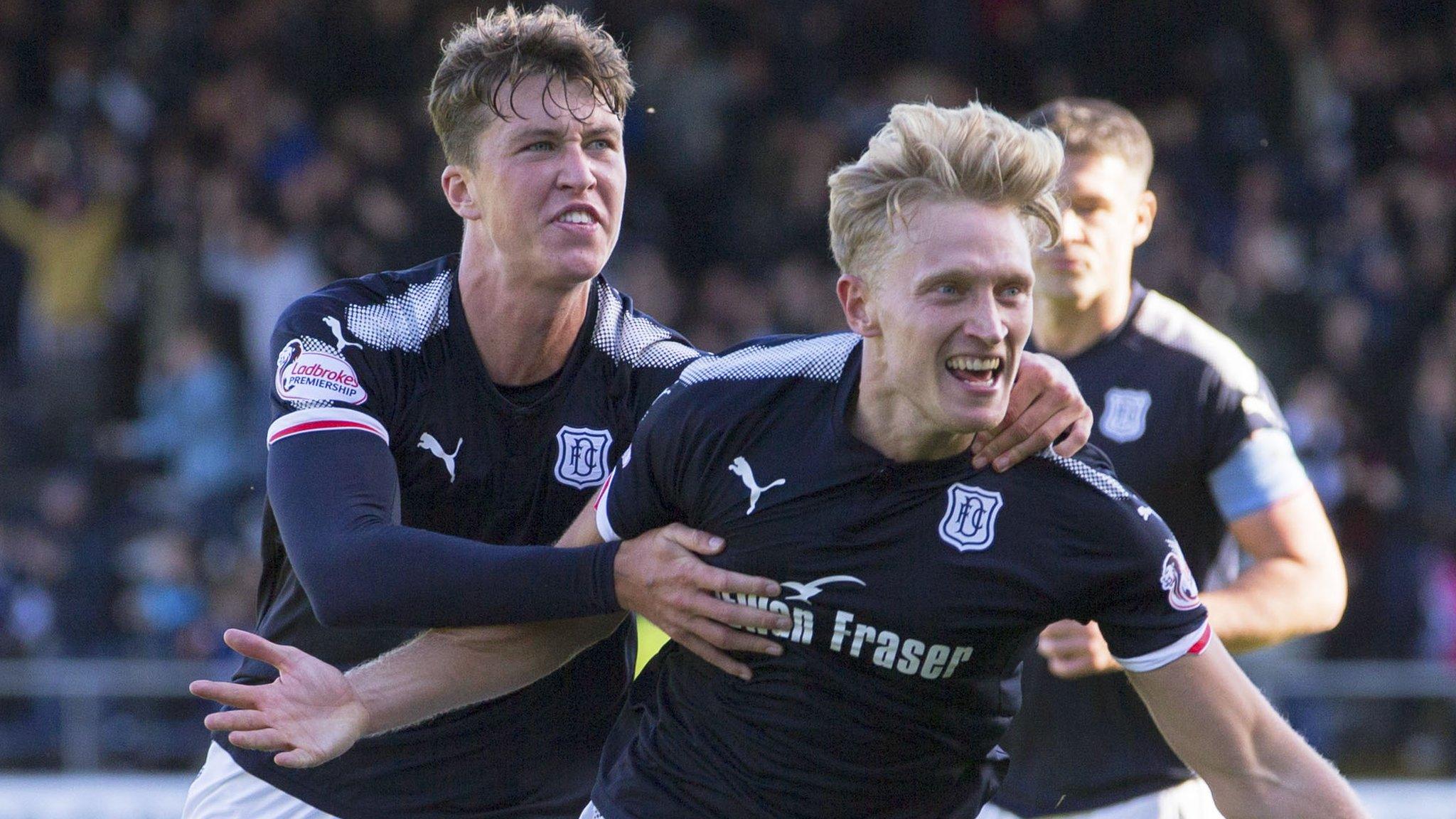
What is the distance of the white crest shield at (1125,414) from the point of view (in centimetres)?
480

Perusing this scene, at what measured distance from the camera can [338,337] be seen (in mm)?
4113

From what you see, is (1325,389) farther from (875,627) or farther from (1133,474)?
(875,627)

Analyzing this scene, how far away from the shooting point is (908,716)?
11.7 feet

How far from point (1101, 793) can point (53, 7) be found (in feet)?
34.6

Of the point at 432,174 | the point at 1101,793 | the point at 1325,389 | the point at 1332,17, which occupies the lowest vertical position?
the point at 1101,793

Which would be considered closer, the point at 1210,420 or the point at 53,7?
the point at 1210,420

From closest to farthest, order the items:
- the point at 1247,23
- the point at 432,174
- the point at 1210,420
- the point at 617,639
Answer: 1. the point at 617,639
2. the point at 1210,420
3. the point at 432,174
4. the point at 1247,23

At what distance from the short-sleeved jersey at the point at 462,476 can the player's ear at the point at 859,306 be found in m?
0.78

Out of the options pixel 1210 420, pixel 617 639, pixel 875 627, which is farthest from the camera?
pixel 1210 420

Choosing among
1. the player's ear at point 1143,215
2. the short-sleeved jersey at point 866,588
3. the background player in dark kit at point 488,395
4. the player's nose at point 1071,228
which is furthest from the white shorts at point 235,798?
the player's ear at point 1143,215

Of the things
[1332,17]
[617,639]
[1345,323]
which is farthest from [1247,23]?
[617,639]

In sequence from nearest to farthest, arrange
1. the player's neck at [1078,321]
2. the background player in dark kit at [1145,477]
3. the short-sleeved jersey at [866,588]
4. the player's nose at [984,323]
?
1. the player's nose at [984,323]
2. the short-sleeved jersey at [866,588]
3. the background player in dark kit at [1145,477]
4. the player's neck at [1078,321]

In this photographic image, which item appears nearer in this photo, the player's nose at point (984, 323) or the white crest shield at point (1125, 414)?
the player's nose at point (984, 323)

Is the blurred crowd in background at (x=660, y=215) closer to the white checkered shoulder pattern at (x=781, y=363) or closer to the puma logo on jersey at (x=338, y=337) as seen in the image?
the puma logo on jersey at (x=338, y=337)
